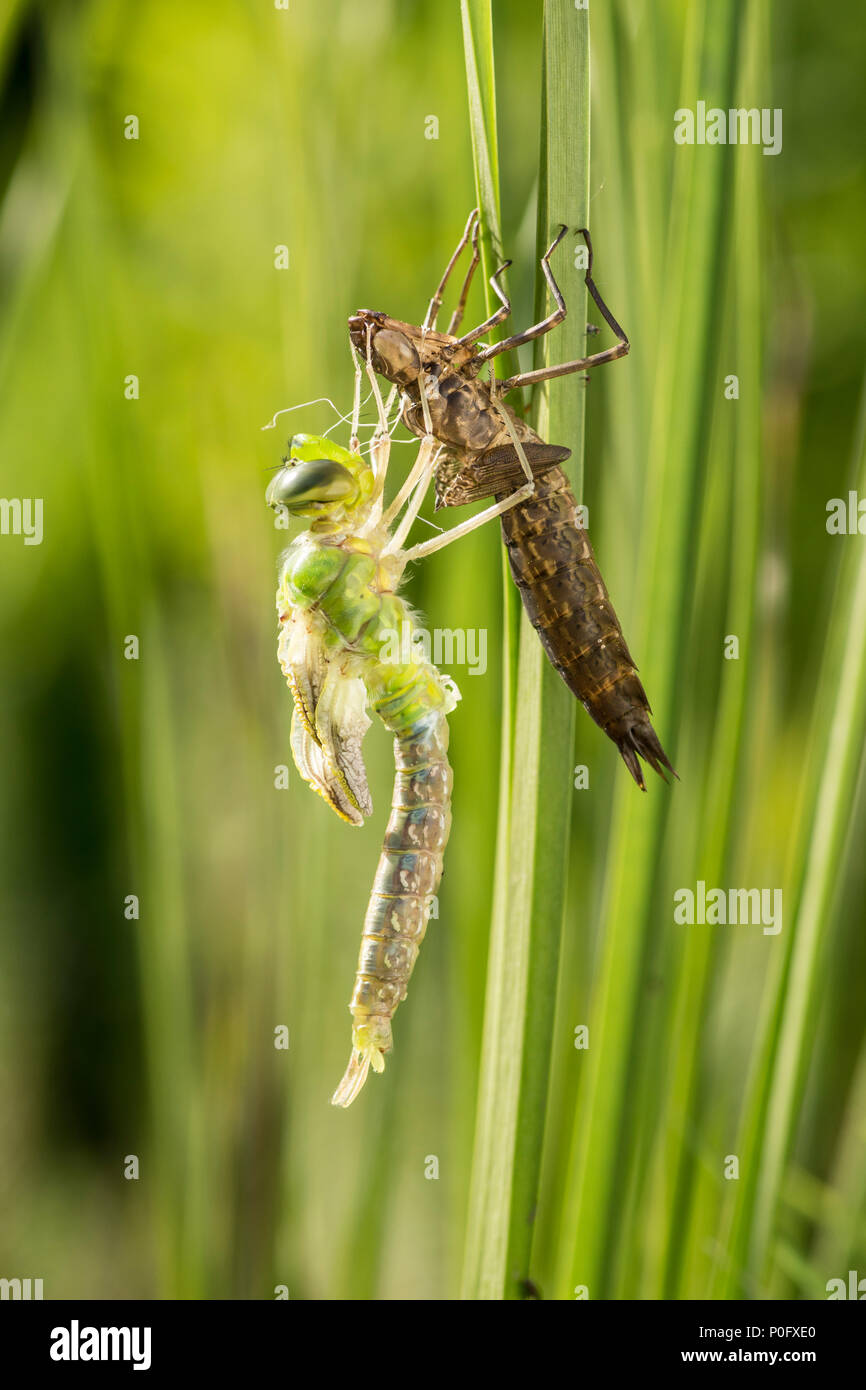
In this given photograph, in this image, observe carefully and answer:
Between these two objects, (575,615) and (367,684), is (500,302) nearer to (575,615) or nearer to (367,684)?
(575,615)

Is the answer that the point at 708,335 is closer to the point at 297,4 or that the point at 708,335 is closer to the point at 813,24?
the point at 297,4

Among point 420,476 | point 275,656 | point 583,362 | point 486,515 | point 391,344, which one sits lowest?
point 275,656

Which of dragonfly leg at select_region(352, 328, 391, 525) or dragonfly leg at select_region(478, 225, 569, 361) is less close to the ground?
dragonfly leg at select_region(478, 225, 569, 361)

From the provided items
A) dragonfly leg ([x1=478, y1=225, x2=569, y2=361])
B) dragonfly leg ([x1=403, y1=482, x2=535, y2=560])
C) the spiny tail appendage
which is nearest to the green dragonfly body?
the spiny tail appendage

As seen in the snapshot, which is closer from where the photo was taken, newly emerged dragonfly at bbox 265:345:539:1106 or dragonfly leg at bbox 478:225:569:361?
dragonfly leg at bbox 478:225:569:361

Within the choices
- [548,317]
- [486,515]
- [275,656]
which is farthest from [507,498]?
[275,656]

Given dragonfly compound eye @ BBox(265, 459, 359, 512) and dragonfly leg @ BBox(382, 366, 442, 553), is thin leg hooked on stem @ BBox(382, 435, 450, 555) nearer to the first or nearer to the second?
dragonfly leg @ BBox(382, 366, 442, 553)

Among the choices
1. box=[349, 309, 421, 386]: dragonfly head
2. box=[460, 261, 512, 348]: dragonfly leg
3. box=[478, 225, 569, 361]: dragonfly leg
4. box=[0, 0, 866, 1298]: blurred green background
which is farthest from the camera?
box=[0, 0, 866, 1298]: blurred green background
